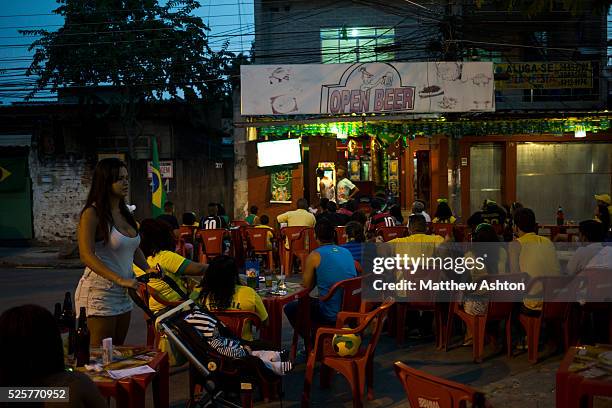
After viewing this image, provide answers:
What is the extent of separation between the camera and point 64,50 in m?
20.2

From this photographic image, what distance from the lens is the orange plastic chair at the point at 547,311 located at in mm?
6969

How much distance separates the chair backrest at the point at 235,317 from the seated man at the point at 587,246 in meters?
3.75

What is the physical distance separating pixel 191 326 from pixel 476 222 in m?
8.07

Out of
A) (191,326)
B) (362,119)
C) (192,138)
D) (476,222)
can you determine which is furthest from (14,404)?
(192,138)

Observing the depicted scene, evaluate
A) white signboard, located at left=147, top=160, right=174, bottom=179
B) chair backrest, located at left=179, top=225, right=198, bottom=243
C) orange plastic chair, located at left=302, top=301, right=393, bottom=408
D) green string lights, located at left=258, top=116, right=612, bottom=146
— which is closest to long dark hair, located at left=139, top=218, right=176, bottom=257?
orange plastic chair, located at left=302, top=301, right=393, bottom=408

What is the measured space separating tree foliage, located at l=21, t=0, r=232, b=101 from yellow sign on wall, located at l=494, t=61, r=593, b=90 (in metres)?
9.38

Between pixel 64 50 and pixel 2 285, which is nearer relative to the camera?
pixel 2 285

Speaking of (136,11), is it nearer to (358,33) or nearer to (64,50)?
(64,50)

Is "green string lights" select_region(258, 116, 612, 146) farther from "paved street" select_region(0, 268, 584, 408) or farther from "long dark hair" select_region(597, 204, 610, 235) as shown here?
"paved street" select_region(0, 268, 584, 408)

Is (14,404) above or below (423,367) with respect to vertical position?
above

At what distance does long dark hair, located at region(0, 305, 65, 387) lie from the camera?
114 inches

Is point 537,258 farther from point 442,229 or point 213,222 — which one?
point 213,222

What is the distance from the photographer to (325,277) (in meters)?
6.98

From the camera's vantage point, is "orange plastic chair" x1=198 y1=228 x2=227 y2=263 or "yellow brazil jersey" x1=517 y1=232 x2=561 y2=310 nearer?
"yellow brazil jersey" x1=517 y1=232 x2=561 y2=310
